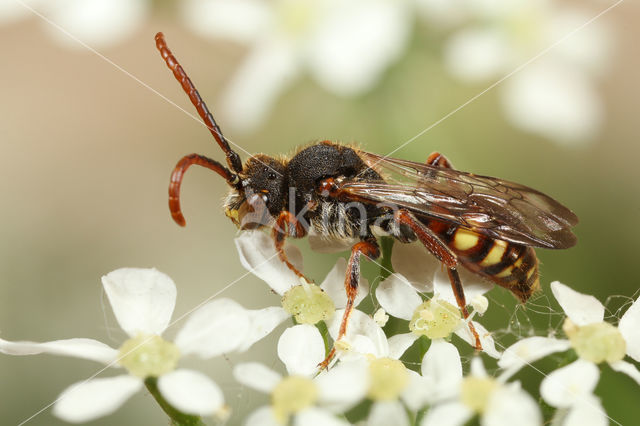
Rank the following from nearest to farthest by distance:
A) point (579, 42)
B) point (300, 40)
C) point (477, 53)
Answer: point (300, 40) → point (477, 53) → point (579, 42)

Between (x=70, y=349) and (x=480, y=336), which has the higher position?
(x=70, y=349)

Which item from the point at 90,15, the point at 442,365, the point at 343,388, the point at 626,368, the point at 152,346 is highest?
the point at 90,15

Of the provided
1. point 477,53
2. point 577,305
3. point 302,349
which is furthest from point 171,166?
point 577,305

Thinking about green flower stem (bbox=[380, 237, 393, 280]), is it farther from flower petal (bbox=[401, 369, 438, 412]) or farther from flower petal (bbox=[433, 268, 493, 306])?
flower petal (bbox=[401, 369, 438, 412])

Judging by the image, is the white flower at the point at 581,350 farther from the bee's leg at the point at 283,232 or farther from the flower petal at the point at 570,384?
the bee's leg at the point at 283,232

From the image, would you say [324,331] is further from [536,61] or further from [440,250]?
[536,61]

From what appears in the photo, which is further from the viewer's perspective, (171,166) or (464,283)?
(171,166)

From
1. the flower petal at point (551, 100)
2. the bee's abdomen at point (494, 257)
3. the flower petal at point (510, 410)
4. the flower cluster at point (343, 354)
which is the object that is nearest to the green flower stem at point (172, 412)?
the flower cluster at point (343, 354)

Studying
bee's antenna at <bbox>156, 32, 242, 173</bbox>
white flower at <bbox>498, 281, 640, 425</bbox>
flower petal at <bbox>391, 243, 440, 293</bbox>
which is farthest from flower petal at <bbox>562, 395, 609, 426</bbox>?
bee's antenna at <bbox>156, 32, 242, 173</bbox>
